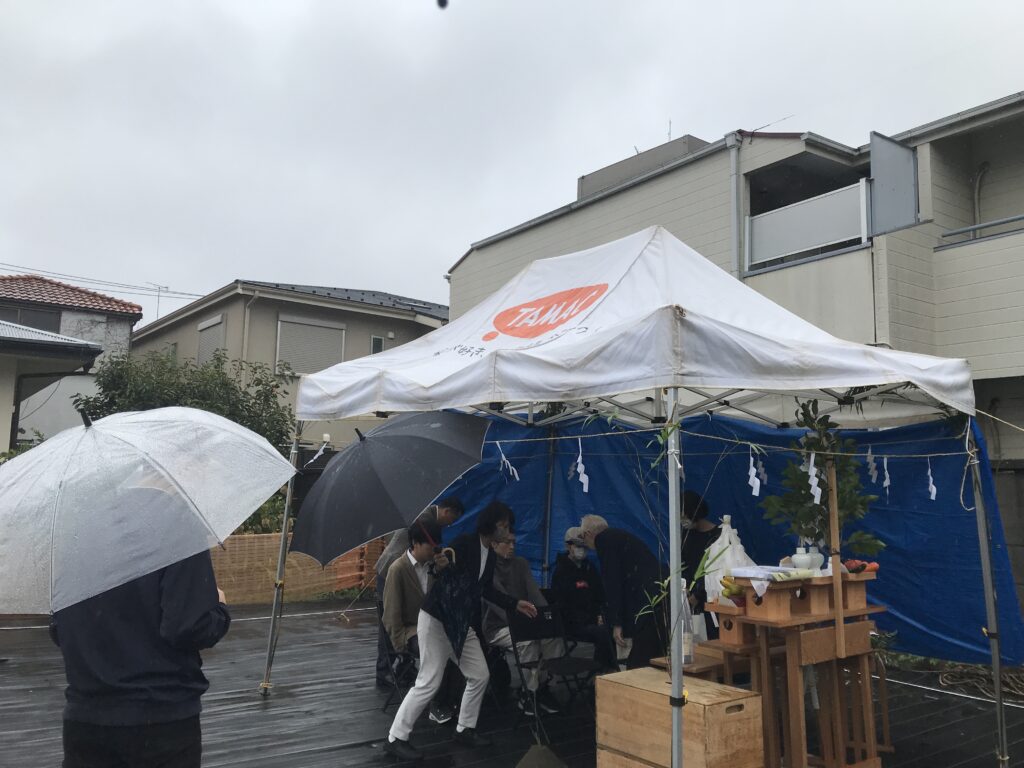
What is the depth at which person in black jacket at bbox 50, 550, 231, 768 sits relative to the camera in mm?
2510

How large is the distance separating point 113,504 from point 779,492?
5.35 m

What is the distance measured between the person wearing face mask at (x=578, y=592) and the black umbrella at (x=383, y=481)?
1401mm

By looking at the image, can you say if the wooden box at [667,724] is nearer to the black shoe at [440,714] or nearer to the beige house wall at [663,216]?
the black shoe at [440,714]

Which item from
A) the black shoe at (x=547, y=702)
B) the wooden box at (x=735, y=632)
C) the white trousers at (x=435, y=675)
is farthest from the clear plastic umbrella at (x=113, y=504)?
the black shoe at (x=547, y=702)

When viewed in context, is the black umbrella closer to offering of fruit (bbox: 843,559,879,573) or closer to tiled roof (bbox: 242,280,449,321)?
offering of fruit (bbox: 843,559,879,573)

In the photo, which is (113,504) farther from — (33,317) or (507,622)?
(33,317)

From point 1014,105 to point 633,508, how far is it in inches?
225

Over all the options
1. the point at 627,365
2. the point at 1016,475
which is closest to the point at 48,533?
the point at 627,365

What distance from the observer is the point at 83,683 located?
2523 mm

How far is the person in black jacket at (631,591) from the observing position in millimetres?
5348

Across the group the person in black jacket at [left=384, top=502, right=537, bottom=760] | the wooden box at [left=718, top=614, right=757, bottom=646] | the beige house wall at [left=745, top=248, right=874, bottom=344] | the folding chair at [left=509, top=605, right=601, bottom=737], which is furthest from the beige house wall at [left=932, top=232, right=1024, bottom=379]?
the person in black jacket at [left=384, top=502, right=537, bottom=760]

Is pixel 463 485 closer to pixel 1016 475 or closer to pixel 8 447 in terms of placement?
pixel 1016 475

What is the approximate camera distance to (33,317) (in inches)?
674

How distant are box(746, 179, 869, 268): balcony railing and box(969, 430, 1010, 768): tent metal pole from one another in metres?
4.51
